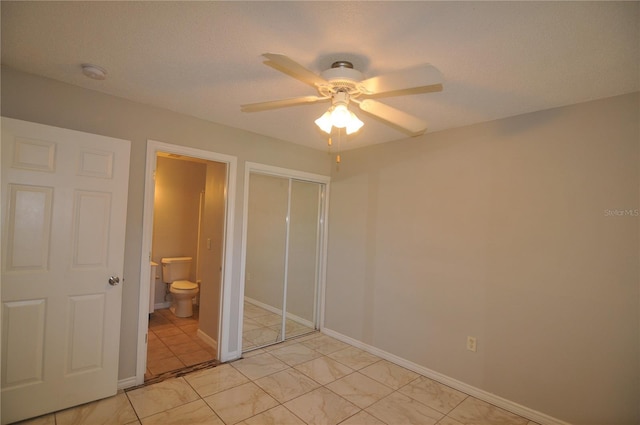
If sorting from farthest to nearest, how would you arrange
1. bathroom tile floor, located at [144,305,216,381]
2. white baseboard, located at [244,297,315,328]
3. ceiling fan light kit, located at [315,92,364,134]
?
white baseboard, located at [244,297,315,328], bathroom tile floor, located at [144,305,216,381], ceiling fan light kit, located at [315,92,364,134]

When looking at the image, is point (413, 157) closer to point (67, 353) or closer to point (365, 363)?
point (365, 363)

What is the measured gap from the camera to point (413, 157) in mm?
3287

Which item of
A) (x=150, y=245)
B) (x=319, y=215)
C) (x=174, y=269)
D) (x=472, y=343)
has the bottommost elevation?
(x=472, y=343)

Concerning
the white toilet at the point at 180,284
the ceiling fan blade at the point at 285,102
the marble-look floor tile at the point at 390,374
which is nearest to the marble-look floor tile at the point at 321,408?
the marble-look floor tile at the point at 390,374

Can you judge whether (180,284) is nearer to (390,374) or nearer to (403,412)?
(390,374)

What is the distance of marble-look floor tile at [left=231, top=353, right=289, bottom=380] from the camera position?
9.62 feet

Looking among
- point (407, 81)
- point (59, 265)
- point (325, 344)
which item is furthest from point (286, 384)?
point (407, 81)

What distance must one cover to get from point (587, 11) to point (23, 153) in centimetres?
324

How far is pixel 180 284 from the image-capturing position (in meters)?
4.47

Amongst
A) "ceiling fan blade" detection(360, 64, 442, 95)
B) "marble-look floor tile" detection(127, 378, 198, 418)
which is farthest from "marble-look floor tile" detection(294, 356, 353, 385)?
"ceiling fan blade" detection(360, 64, 442, 95)

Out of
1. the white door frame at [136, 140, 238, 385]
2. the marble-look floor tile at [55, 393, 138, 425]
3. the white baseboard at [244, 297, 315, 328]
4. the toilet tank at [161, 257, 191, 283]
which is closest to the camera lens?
the marble-look floor tile at [55, 393, 138, 425]

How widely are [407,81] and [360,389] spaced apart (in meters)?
2.54

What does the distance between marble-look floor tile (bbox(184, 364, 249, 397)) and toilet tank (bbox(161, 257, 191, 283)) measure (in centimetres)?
217

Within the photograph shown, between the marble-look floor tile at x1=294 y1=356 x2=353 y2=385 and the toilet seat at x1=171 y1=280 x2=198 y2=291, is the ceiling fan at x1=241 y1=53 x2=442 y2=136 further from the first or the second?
the toilet seat at x1=171 y1=280 x2=198 y2=291
